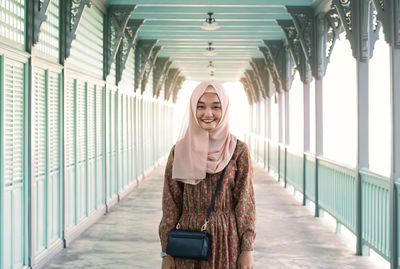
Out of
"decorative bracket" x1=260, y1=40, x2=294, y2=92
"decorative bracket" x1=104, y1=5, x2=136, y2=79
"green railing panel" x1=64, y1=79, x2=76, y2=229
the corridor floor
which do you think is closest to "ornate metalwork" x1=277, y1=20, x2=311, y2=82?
"decorative bracket" x1=260, y1=40, x2=294, y2=92

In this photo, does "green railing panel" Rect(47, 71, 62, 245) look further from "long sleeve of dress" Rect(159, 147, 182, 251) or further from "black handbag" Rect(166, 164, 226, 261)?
"black handbag" Rect(166, 164, 226, 261)

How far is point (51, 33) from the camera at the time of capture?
17.5ft

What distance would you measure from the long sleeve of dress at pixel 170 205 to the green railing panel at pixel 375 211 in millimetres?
2901

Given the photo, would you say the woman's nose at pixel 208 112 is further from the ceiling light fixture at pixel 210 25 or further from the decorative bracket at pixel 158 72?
the decorative bracket at pixel 158 72

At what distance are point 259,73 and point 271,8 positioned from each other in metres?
6.99

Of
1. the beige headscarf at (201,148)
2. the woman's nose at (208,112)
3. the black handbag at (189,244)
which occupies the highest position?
the woman's nose at (208,112)

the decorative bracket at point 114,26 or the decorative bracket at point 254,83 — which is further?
the decorative bracket at point 254,83

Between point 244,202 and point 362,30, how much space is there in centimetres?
369

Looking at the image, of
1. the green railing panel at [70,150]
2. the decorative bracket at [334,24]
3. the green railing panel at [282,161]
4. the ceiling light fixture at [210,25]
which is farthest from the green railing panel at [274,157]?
the green railing panel at [70,150]

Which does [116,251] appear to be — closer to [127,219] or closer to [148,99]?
[127,219]

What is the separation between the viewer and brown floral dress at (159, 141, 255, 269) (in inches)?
90.3

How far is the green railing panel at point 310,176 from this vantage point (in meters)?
8.33

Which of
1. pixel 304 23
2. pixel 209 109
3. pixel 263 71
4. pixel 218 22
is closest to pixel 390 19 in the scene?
pixel 209 109

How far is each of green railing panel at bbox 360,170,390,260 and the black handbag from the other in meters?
2.93
